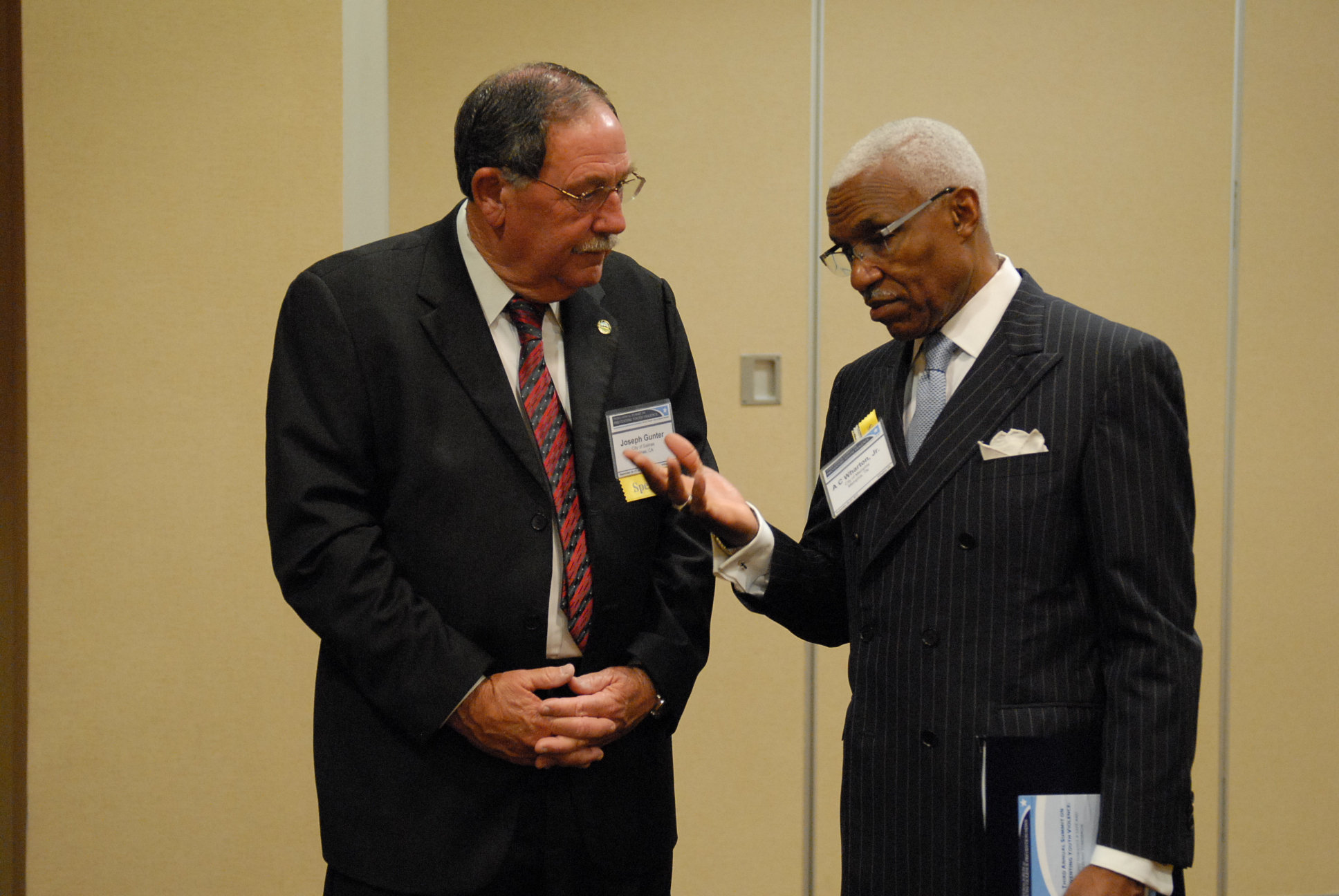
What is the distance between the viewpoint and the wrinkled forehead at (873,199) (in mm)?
1362

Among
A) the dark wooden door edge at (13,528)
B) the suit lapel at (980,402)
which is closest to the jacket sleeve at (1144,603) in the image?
the suit lapel at (980,402)

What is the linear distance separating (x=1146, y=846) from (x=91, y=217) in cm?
227

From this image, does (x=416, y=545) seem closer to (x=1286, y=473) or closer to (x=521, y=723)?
(x=521, y=723)

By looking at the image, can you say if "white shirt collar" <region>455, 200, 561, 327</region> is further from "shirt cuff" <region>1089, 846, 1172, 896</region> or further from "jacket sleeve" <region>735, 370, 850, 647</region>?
"shirt cuff" <region>1089, 846, 1172, 896</region>

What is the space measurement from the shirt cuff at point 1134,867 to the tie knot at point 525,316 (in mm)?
1019

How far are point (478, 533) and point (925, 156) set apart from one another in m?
0.80

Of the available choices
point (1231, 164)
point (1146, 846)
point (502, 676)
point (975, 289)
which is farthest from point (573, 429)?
point (1231, 164)

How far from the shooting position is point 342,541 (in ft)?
4.54

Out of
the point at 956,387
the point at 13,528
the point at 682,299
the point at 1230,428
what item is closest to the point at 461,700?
the point at 956,387

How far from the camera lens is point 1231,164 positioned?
116 inches

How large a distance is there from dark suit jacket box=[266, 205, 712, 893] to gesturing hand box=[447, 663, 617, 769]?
34 millimetres

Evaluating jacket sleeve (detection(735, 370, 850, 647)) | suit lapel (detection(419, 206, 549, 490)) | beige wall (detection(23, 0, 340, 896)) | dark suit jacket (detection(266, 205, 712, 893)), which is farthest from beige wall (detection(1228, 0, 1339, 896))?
beige wall (detection(23, 0, 340, 896))

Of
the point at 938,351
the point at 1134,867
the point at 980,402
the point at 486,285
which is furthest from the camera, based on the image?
the point at 486,285

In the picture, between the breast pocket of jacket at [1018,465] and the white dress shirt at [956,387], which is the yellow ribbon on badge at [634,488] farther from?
the breast pocket of jacket at [1018,465]
